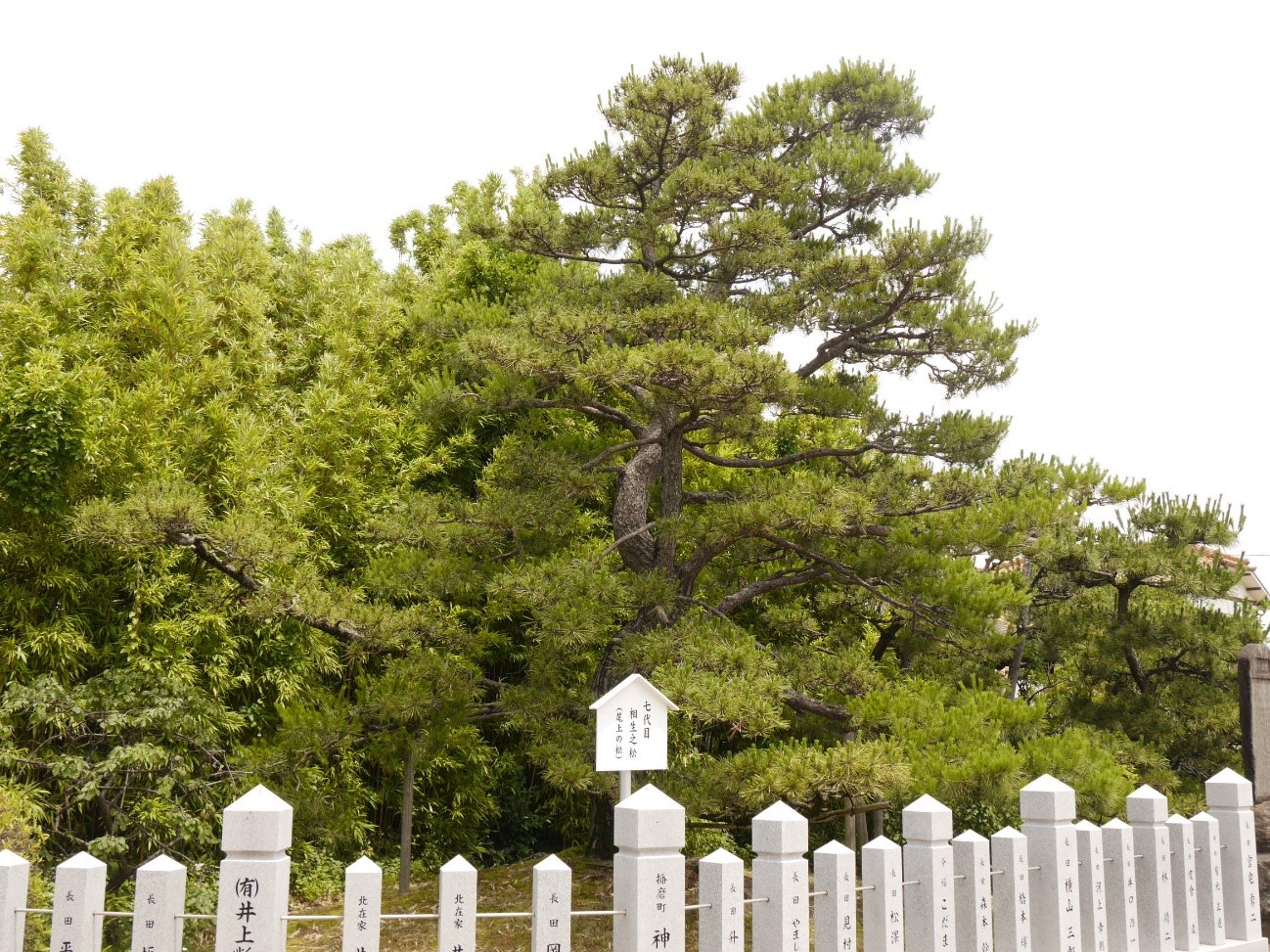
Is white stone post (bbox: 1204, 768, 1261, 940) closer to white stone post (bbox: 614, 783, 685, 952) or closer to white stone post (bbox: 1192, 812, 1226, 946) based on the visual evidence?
white stone post (bbox: 1192, 812, 1226, 946)

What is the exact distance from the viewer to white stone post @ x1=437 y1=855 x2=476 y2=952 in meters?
2.71

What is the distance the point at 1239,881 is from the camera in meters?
4.52

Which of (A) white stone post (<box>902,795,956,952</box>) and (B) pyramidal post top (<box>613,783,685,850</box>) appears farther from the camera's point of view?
(A) white stone post (<box>902,795,956,952</box>)

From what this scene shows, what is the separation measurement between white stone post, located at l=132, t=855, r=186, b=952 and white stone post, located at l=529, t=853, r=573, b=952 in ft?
2.75

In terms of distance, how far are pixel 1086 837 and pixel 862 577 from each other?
2.40 meters

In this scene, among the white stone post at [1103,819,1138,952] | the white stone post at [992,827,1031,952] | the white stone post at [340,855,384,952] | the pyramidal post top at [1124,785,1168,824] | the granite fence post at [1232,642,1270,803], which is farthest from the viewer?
the granite fence post at [1232,642,1270,803]

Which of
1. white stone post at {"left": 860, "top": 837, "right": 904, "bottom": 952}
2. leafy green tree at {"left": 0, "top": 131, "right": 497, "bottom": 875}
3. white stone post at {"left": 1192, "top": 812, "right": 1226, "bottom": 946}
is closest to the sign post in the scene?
leafy green tree at {"left": 0, "top": 131, "right": 497, "bottom": 875}

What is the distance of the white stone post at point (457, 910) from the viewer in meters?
2.71

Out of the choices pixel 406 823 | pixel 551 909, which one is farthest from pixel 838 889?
pixel 406 823

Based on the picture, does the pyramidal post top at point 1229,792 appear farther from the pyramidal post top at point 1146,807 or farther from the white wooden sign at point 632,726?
the white wooden sign at point 632,726

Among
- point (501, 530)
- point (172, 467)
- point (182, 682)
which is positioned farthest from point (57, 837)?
point (501, 530)

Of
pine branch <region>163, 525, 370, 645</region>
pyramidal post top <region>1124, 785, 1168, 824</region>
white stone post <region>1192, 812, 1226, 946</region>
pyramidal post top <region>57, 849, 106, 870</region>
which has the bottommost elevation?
white stone post <region>1192, 812, 1226, 946</region>

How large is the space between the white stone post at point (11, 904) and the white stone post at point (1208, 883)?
408cm

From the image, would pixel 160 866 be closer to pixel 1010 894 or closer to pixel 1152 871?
pixel 1010 894
